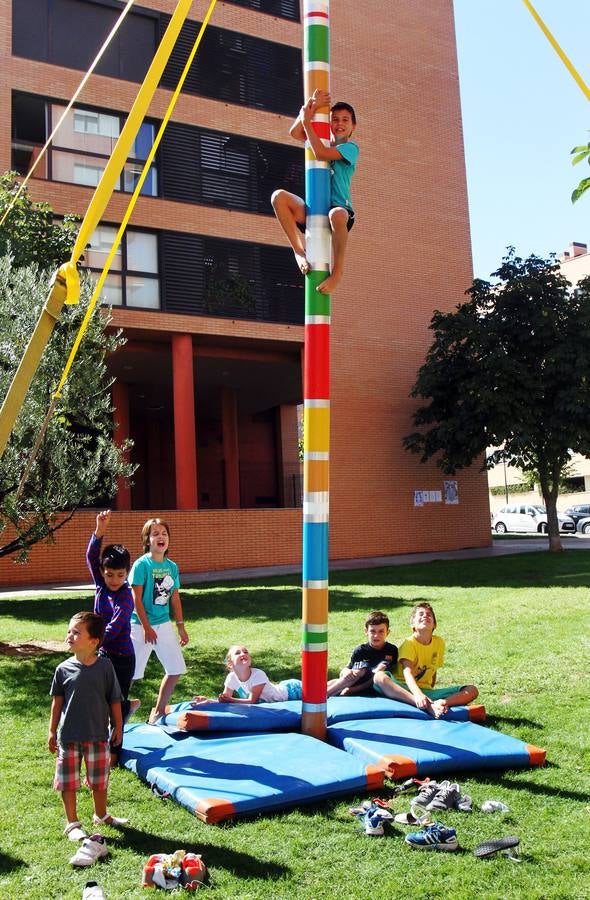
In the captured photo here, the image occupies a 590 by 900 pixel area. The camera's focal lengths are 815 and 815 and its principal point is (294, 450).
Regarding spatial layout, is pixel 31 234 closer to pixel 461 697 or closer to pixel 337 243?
pixel 337 243

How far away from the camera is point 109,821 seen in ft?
15.4

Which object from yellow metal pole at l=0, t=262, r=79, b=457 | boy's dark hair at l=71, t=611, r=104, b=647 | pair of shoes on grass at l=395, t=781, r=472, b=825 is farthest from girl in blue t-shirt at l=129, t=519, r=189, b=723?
yellow metal pole at l=0, t=262, r=79, b=457

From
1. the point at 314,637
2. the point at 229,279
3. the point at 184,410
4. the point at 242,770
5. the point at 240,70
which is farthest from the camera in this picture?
the point at 240,70

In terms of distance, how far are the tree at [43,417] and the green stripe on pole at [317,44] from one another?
→ 219 inches

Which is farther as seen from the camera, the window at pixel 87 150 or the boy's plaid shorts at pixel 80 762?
the window at pixel 87 150

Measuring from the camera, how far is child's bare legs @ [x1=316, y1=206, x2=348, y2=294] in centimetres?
647

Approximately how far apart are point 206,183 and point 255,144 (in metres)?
2.07

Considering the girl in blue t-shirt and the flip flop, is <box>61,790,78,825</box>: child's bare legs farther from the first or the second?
the flip flop

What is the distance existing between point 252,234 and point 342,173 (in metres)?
16.7

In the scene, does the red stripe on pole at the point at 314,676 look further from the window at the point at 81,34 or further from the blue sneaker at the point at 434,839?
the window at the point at 81,34

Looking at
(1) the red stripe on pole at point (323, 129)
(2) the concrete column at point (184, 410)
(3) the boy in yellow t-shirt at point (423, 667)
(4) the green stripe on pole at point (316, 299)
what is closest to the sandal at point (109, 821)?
(3) the boy in yellow t-shirt at point (423, 667)

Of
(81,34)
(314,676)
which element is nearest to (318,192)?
(314,676)

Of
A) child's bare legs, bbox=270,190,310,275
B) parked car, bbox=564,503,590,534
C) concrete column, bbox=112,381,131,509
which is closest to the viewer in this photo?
child's bare legs, bbox=270,190,310,275

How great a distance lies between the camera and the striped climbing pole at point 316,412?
248 inches
